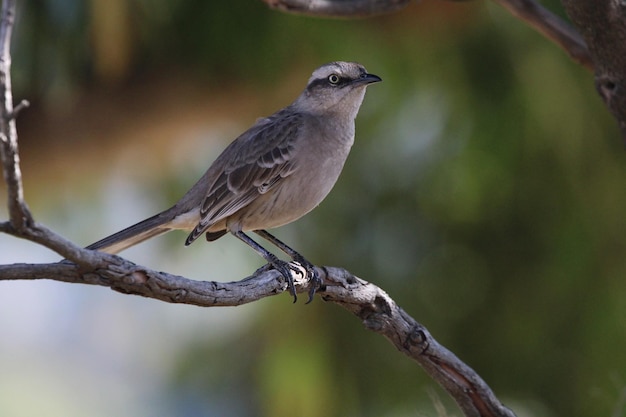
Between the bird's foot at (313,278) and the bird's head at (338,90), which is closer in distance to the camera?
the bird's foot at (313,278)

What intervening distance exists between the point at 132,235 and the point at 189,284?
2.00m

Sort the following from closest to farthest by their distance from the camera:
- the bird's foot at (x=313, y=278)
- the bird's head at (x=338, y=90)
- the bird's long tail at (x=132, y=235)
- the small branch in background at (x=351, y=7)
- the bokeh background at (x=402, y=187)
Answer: the bird's foot at (x=313, y=278), the bird's long tail at (x=132, y=235), the small branch in background at (x=351, y=7), the bird's head at (x=338, y=90), the bokeh background at (x=402, y=187)

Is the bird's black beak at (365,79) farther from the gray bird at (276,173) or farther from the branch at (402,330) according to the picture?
the branch at (402,330)

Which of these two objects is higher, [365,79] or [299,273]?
[365,79]

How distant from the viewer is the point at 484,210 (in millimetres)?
9055

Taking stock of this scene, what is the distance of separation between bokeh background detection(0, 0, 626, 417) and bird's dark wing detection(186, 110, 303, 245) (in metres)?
3.14

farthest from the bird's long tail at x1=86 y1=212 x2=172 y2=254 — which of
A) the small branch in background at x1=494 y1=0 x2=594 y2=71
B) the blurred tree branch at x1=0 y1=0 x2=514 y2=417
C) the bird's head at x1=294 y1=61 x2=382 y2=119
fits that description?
the small branch in background at x1=494 y1=0 x2=594 y2=71

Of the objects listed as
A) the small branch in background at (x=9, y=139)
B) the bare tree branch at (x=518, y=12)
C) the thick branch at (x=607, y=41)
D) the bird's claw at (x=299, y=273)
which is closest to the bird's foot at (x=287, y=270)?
the bird's claw at (x=299, y=273)

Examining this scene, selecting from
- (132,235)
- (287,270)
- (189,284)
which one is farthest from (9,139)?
(132,235)

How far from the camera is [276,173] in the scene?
5.02 metres

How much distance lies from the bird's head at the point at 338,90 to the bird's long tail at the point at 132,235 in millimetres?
1064

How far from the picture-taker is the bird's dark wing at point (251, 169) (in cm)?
500

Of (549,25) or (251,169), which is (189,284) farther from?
(549,25)

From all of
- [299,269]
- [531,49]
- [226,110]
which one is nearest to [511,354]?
[531,49]
